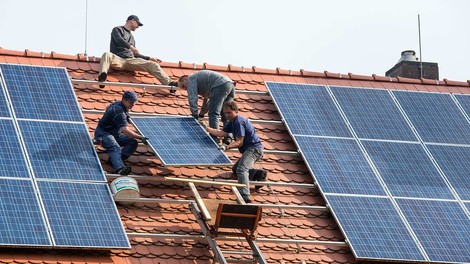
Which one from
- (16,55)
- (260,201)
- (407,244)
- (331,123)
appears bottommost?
(407,244)

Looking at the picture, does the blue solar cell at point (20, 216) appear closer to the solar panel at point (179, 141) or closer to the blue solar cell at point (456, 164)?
the solar panel at point (179, 141)

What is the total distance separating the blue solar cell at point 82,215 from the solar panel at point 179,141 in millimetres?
1450

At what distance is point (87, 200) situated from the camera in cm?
2228

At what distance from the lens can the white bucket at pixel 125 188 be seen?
22.8 metres

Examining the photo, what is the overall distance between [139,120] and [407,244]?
4.88 metres

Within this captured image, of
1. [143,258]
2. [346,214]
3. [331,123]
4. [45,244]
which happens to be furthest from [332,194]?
[45,244]

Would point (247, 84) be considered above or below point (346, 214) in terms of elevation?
above

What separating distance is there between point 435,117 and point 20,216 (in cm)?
904

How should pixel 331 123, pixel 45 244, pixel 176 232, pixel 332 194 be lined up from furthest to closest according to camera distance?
pixel 331 123
pixel 332 194
pixel 176 232
pixel 45 244

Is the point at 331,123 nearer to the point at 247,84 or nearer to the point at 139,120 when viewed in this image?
the point at 247,84

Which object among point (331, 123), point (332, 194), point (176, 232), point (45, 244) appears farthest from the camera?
point (331, 123)

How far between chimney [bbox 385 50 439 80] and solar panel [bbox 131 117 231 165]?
8506 millimetres

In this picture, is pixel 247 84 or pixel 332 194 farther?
pixel 247 84

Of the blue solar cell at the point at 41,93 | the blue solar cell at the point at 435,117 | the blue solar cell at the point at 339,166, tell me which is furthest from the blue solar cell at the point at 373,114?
the blue solar cell at the point at 41,93
